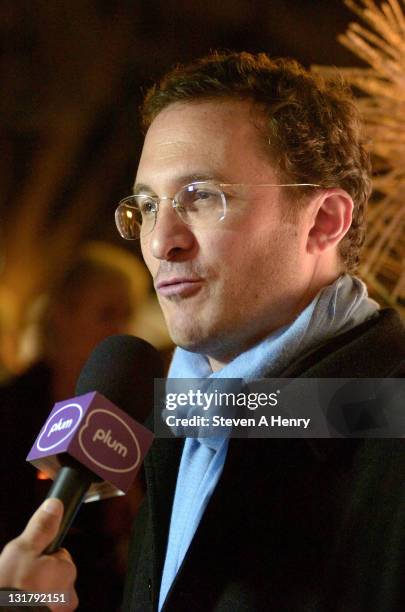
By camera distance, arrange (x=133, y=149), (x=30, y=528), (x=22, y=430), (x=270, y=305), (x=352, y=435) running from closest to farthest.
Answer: (x=30, y=528), (x=352, y=435), (x=270, y=305), (x=22, y=430), (x=133, y=149)

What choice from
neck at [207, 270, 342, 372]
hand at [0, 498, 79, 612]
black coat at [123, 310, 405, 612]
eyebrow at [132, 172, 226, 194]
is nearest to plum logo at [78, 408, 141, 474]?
hand at [0, 498, 79, 612]

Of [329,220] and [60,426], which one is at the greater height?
[329,220]

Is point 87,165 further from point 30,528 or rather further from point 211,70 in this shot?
point 30,528

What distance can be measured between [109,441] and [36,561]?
0.19 meters

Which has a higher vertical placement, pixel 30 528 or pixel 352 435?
pixel 352 435

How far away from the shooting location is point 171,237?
52.7 inches

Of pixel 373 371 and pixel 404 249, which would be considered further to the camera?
pixel 404 249

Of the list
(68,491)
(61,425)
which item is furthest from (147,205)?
(68,491)

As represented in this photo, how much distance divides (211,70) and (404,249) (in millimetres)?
767

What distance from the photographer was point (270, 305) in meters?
1.35

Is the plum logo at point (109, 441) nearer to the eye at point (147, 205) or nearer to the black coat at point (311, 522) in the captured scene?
the black coat at point (311, 522)

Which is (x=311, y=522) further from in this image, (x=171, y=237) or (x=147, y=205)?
(x=147, y=205)

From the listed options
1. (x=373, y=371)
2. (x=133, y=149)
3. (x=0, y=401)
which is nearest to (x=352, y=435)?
(x=373, y=371)

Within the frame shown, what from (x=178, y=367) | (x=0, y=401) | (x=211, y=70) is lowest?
(x=178, y=367)
